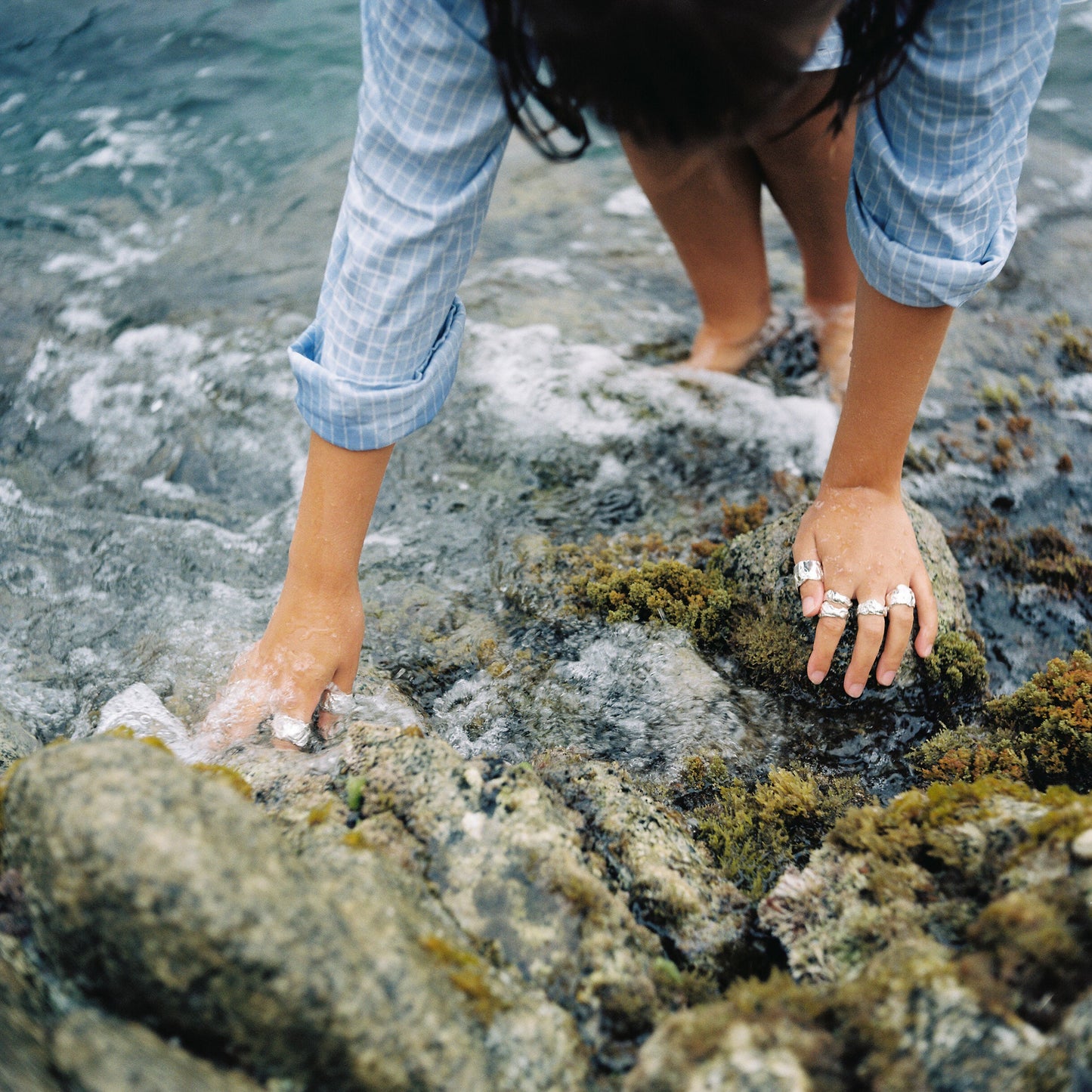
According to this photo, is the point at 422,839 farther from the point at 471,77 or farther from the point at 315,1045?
the point at 471,77

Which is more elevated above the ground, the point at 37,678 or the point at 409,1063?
the point at 409,1063

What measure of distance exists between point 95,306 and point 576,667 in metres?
4.62

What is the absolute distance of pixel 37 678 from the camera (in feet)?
11.5

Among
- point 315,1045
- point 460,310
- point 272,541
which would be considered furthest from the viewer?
point 272,541

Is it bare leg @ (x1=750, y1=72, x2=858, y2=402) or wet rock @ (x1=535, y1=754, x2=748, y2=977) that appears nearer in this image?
wet rock @ (x1=535, y1=754, x2=748, y2=977)

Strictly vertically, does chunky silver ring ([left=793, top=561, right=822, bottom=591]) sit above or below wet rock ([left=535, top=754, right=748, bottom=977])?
above

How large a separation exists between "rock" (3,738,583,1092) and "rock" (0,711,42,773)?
108 cm

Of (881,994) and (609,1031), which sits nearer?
→ (881,994)

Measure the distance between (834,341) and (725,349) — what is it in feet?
2.07

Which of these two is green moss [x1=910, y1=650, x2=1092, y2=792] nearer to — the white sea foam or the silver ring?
the silver ring

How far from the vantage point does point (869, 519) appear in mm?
3096

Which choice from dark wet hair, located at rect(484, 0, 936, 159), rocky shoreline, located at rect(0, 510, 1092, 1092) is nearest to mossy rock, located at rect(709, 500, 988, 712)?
rocky shoreline, located at rect(0, 510, 1092, 1092)

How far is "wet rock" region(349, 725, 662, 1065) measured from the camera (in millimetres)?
1934

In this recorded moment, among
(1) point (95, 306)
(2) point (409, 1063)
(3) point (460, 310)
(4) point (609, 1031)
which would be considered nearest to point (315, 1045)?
(2) point (409, 1063)
